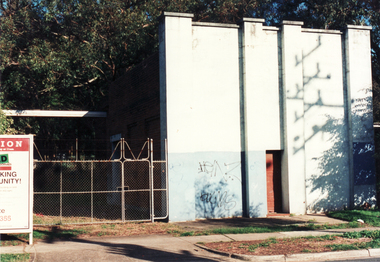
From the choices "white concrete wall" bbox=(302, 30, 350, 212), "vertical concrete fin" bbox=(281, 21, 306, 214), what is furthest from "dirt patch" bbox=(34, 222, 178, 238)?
"white concrete wall" bbox=(302, 30, 350, 212)

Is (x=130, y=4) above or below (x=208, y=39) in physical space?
above

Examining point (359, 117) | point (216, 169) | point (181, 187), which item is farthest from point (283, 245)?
point (359, 117)

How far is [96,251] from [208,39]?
347 inches

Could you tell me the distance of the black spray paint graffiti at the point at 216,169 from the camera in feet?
48.4

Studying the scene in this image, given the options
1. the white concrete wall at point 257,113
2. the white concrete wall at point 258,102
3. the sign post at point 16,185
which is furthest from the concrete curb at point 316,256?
the white concrete wall at point 258,102

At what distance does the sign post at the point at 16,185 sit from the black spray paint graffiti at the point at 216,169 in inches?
246

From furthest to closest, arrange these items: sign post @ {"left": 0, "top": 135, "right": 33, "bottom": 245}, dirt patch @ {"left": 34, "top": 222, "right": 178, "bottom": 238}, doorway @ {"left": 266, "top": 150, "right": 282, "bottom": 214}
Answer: doorway @ {"left": 266, "top": 150, "right": 282, "bottom": 214}, dirt patch @ {"left": 34, "top": 222, "right": 178, "bottom": 238}, sign post @ {"left": 0, "top": 135, "right": 33, "bottom": 245}

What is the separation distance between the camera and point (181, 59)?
47.7ft

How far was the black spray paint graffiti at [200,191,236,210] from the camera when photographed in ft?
48.4

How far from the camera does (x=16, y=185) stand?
34.3 ft

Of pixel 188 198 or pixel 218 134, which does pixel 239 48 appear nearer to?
pixel 218 134

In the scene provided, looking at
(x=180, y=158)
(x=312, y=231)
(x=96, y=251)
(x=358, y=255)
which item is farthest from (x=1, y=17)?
(x=358, y=255)

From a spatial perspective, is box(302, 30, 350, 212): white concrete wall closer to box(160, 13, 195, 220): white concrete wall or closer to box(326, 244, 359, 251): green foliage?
box(160, 13, 195, 220): white concrete wall

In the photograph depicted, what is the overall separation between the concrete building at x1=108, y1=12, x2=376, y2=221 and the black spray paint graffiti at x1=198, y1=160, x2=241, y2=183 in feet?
0.12
